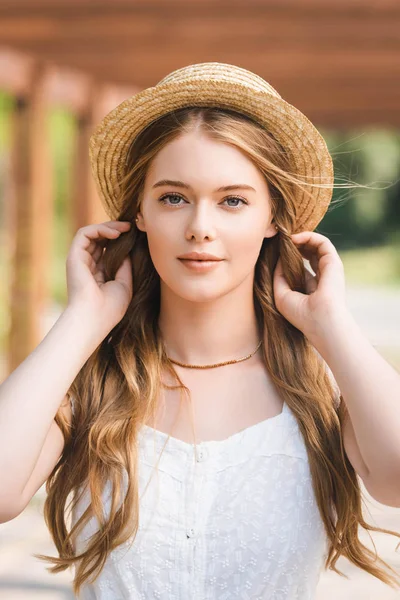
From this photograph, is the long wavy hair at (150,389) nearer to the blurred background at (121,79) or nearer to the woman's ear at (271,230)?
the woman's ear at (271,230)

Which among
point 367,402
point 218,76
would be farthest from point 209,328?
point 218,76

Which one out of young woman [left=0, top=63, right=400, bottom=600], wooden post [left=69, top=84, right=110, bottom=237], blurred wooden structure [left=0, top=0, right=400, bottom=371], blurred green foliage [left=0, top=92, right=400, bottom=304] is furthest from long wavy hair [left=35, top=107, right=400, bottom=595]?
blurred green foliage [left=0, top=92, right=400, bottom=304]

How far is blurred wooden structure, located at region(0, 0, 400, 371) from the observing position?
15.8 ft

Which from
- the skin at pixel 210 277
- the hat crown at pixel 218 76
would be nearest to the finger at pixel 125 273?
the skin at pixel 210 277

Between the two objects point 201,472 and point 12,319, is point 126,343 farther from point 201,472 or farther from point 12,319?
point 12,319

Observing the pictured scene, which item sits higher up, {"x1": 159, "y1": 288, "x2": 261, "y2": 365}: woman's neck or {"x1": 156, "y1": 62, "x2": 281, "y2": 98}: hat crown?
{"x1": 156, "y1": 62, "x2": 281, "y2": 98}: hat crown

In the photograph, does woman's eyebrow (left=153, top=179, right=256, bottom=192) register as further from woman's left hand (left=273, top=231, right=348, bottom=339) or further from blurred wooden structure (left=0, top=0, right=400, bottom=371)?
blurred wooden structure (left=0, top=0, right=400, bottom=371)

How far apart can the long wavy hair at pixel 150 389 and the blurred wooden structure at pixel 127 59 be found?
271 cm

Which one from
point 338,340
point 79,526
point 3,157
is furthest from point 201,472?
point 3,157

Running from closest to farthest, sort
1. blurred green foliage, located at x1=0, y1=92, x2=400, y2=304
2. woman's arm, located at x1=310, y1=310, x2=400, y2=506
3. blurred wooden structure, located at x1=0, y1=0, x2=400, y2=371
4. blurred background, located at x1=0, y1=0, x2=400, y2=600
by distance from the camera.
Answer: woman's arm, located at x1=310, y1=310, x2=400, y2=506
blurred background, located at x1=0, y1=0, x2=400, y2=600
blurred wooden structure, located at x1=0, y1=0, x2=400, y2=371
blurred green foliage, located at x1=0, y1=92, x2=400, y2=304

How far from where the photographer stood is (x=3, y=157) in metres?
17.5

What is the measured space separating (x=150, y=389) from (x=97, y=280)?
12.7 inches

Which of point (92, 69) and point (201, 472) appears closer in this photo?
point (201, 472)

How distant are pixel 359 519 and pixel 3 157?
53.7ft
